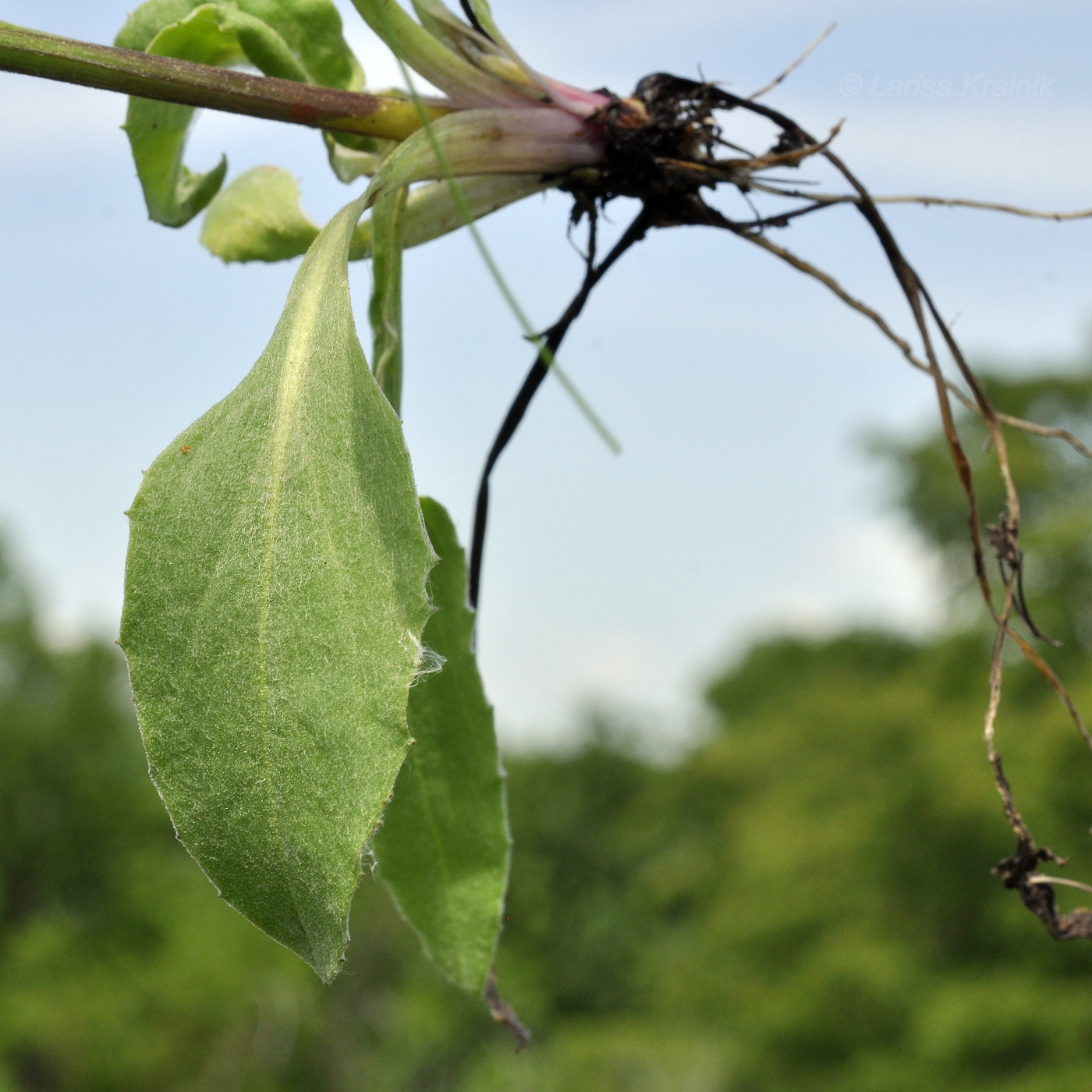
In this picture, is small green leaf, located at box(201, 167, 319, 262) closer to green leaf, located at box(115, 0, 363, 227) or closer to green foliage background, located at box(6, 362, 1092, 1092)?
green leaf, located at box(115, 0, 363, 227)

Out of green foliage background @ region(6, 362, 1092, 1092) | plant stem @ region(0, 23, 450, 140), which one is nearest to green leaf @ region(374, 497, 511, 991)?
plant stem @ region(0, 23, 450, 140)

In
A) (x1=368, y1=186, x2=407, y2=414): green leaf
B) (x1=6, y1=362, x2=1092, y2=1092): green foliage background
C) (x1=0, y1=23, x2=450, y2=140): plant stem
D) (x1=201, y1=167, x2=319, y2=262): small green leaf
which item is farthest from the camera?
(x1=6, y1=362, x2=1092, y2=1092): green foliage background

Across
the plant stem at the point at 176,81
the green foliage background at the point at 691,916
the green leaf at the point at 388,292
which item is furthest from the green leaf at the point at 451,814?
the green foliage background at the point at 691,916

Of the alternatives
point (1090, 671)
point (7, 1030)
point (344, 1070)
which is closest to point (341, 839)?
point (1090, 671)

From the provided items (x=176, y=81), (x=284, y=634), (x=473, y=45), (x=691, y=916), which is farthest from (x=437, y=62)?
(x=691, y=916)

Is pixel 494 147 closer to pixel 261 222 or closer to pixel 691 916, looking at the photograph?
pixel 261 222

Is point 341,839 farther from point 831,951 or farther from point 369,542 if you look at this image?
point 831,951
